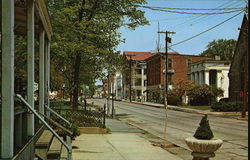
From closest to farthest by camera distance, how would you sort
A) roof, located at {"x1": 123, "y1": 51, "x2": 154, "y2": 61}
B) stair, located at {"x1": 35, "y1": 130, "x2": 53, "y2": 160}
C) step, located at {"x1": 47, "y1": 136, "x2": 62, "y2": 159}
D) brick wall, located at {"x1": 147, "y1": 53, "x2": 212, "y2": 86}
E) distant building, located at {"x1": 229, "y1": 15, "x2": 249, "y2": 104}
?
stair, located at {"x1": 35, "y1": 130, "x2": 53, "y2": 160}
step, located at {"x1": 47, "y1": 136, "x2": 62, "y2": 159}
distant building, located at {"x1": 229, "y1": 15, "x2": 249, "y2": 104}
brick wall, located at {"x1": 147, "y1": 53, "x2": 212, "y2": 86}
roof, located at {"x1": 123, "y1": 51, "x2": 154, "y2": 61}

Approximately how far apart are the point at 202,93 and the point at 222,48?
59.7 meters

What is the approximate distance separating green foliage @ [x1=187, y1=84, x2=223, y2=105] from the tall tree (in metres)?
31.2

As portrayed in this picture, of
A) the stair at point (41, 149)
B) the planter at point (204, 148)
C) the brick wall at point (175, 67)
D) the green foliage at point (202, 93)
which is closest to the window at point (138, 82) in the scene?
the brick wall at point (175, 67)

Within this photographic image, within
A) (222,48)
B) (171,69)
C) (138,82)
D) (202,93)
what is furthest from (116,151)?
(222,48)

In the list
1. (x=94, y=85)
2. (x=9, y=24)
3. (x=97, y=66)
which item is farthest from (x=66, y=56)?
(x=9, y=24)

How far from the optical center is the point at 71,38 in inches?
926

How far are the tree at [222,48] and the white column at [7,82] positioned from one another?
10964cm

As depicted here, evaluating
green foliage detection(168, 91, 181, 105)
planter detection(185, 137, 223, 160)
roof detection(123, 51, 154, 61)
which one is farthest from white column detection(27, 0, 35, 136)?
roof detection(123, 51, 154, 61)

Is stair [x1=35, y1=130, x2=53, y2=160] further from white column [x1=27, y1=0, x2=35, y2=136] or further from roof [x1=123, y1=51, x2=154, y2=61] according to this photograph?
roof [x1=123, y1=51, x2=154, y2=61]

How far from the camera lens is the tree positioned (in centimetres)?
11194

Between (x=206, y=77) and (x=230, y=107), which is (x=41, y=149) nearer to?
(x=230, y=107)

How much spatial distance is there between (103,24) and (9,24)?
67.0ft

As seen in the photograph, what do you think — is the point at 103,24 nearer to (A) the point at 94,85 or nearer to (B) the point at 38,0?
(A) the point at 94,85

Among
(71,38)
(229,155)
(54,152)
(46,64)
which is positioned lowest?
(229,155)
